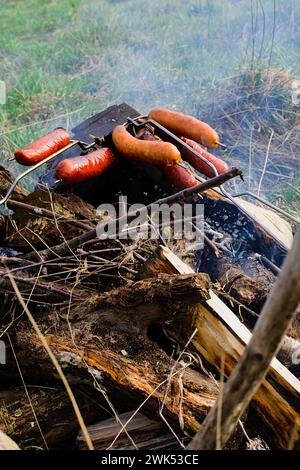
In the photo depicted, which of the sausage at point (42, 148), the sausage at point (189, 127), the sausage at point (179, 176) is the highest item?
the sausage at point (189, 127)

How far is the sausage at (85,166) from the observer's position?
10.0 ft

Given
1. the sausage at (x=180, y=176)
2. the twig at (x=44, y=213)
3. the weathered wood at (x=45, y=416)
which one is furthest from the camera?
the sausage at (x=180, y=176)

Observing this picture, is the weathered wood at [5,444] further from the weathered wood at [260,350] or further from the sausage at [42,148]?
the sausage at [42,148]

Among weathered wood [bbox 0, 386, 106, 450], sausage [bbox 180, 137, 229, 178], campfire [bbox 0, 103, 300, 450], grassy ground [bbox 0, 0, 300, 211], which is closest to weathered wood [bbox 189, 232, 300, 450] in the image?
campfire [bbox 0, 103, 300, 450]

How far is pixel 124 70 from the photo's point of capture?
Answer: 7137 millimetres

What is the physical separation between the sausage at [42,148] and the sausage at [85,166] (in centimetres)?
17

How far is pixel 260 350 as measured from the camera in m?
1.44

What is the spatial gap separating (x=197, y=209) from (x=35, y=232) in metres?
1.01

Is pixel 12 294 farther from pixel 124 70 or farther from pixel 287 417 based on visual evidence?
pixel 124 70

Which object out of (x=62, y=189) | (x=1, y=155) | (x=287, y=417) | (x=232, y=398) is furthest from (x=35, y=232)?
(x=1, y=155)

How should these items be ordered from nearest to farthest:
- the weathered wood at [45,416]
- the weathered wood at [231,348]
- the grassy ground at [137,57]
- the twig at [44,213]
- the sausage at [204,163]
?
the weathered wood at [231,348]
the weathered wood at [45,416]
the twig at [44,213]
the sausage at [204,163]
the grassy ground at [137,57]

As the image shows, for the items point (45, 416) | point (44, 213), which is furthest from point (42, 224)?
point (45, 416)

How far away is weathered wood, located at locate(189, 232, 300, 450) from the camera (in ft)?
4.43

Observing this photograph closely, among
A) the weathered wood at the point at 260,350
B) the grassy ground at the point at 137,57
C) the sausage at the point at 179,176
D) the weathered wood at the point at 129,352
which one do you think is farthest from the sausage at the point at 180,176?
the grassy ground at the point at 137,57
